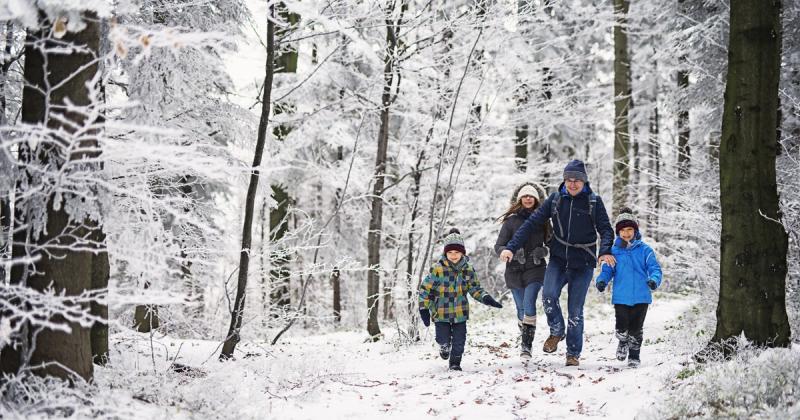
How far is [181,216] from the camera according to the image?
148 inches

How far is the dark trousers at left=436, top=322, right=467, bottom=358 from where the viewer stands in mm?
6586

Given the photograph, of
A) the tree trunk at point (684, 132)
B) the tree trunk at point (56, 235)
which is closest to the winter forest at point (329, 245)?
the tree trunk at point (56, 235)

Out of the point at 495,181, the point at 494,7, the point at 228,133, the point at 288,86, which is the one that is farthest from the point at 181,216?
the point at 495,181

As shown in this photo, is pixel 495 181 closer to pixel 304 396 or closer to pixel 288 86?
pixel 288 86

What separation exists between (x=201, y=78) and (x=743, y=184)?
5.79 m

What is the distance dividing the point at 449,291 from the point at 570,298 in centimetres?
133

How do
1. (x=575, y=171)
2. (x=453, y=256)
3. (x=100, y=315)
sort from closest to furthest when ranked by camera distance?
(x=100, y=315) → (x=575, y=171) → (x=453, y=256)

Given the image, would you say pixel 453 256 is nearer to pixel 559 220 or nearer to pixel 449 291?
pixel 449 291

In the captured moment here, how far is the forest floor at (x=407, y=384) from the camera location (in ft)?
15.0

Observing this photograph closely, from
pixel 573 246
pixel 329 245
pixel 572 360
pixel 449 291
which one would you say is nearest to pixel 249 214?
pixel 329 245

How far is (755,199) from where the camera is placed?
5129 mm

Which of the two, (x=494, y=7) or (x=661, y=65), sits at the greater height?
(x=661, y=65)

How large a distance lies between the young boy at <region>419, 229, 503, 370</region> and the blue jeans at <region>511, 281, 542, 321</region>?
0.47 m

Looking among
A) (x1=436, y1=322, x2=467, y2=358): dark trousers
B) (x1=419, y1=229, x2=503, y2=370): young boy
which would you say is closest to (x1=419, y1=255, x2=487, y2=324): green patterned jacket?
(x1=419, y1=229, x2=503, y2=370): young boy
